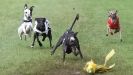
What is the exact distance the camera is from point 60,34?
19625 millimetres

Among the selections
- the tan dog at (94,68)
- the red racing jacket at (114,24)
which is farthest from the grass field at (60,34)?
the red racing jacket at (114,24)

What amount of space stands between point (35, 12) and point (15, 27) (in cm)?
385

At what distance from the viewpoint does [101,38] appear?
18828 millimetres

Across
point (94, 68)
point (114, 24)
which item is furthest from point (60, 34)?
point (94, 68)

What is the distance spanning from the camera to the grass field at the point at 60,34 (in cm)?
1480

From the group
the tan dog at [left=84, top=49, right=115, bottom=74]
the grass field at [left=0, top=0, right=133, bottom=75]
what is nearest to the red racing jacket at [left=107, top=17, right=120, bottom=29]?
the grass field at [left=0, top=0, right=133, bottom=75]

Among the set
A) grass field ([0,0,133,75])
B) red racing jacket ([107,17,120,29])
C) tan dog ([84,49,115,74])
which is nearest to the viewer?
tan dog ([84,49,115,74])

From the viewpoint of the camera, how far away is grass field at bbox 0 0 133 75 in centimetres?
1480

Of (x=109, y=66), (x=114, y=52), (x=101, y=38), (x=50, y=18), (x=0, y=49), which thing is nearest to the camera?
(x=109, y=66)

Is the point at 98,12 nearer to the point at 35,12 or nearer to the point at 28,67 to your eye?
the point at 35,12

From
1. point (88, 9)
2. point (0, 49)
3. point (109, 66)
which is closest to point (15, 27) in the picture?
point (0, 49)

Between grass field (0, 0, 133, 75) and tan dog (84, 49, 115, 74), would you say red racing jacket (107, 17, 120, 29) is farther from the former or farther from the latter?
tan dog (84, 49, 115, 74)

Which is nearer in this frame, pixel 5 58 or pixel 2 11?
pixel 5 58

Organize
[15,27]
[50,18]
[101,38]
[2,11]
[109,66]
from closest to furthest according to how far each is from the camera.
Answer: [109,66]
[101,38]
[15,27]
[50,18]
[2,11]
